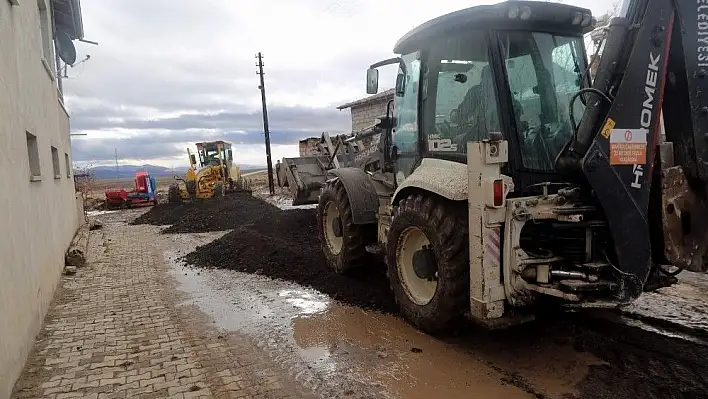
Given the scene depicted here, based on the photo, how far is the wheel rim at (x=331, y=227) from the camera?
6.94 meters

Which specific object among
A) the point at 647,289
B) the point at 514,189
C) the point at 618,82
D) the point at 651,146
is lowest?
the point at 647,289

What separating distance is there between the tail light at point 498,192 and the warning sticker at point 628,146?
774 mm

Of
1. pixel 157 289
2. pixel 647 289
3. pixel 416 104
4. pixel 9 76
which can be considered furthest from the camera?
pixel 157 289

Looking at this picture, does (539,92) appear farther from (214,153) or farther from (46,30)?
(214,153)

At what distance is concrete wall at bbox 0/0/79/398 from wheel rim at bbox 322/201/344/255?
3.62 meters

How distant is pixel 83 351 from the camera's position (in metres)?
4.64

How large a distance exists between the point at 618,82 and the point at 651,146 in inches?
20.3

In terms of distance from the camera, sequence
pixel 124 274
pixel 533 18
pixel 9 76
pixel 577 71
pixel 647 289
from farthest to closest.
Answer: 1. pixel 124 274
2. pixel 9 76
3. pixel 577 71
4. pixel 533 18
5. pixel 647 289

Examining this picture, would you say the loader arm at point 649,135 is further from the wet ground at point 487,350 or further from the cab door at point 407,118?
the cab door at point 407,118

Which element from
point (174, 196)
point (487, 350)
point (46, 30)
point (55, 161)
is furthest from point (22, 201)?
point (174, 196)

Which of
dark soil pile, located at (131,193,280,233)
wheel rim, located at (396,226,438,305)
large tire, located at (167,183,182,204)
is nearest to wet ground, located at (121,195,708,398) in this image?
wheel rim, located at (396,226,438,305)

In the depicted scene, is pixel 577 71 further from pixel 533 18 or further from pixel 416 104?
pixel 416 104

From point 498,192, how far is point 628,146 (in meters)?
0.95

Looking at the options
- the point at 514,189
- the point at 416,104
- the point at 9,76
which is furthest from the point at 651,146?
the point at 9,76
